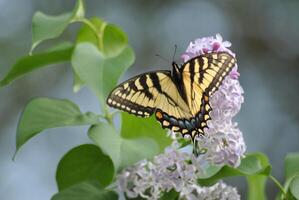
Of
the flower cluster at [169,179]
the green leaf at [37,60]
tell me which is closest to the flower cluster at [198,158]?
the flower cluster at [169,179]

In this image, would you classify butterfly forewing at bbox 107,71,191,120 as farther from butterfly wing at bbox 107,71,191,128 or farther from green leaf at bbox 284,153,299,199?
green leaf at bbox 284,153,299,199

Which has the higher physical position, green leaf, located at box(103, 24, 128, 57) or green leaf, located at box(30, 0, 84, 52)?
green leaf, located at box(30, 0, 84, 52)

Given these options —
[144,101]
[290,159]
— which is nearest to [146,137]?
[144,101]

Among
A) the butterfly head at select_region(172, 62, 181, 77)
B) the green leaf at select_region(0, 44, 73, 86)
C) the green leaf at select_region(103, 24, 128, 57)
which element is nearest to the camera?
the butterfly head at select_region(172, 62, 181, 77)

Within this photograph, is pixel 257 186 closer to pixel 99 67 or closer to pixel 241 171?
pixel 241 171

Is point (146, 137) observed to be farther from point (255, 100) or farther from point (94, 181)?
point (255, 100)

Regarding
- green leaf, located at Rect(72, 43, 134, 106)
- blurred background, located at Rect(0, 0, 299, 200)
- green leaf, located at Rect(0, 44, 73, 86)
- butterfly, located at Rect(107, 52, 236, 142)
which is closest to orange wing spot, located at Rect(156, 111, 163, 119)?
butterfly, located at Rect(107, 52, 236, 142)
